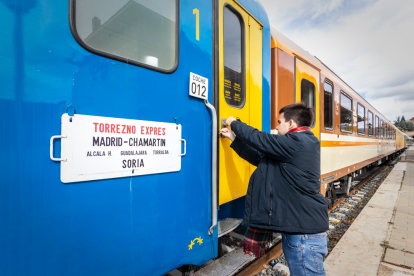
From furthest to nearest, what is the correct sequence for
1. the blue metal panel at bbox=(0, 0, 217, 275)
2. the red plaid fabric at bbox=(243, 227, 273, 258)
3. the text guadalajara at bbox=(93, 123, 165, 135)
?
the red plaid fabric at bbox=(243, 227, 273, 258) → the text guadalajara at bbox=(93, 123, 165, 135) → the blue metal panel at bbox=(0, 0, 217, 275)

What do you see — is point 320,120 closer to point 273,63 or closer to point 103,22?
point 273,63

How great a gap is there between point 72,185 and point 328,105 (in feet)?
17.0

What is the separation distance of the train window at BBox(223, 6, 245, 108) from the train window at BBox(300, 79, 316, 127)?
1872mm

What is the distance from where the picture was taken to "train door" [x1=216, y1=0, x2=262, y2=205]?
7.64 ft

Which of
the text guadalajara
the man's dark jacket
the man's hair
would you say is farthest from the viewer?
the man's hair

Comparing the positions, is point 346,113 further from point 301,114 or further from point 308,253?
point 308,253


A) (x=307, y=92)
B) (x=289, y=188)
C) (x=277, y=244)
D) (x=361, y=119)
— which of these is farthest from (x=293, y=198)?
(x=361, y=119)

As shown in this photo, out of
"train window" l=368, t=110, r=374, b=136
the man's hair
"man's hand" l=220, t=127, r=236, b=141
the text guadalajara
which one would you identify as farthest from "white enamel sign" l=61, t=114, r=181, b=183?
"train window" l=368, t=110, r=374, b=136

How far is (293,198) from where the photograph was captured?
1.92m

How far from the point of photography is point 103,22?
146 cm

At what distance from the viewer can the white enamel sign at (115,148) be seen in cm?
130

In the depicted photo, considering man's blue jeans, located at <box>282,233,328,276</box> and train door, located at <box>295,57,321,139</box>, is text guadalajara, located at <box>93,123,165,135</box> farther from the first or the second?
train door, located at <box>295,57,321,139</box>

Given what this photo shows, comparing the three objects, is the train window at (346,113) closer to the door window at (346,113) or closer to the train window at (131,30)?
the door window at (346,113)

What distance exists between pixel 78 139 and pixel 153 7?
1.08 m
